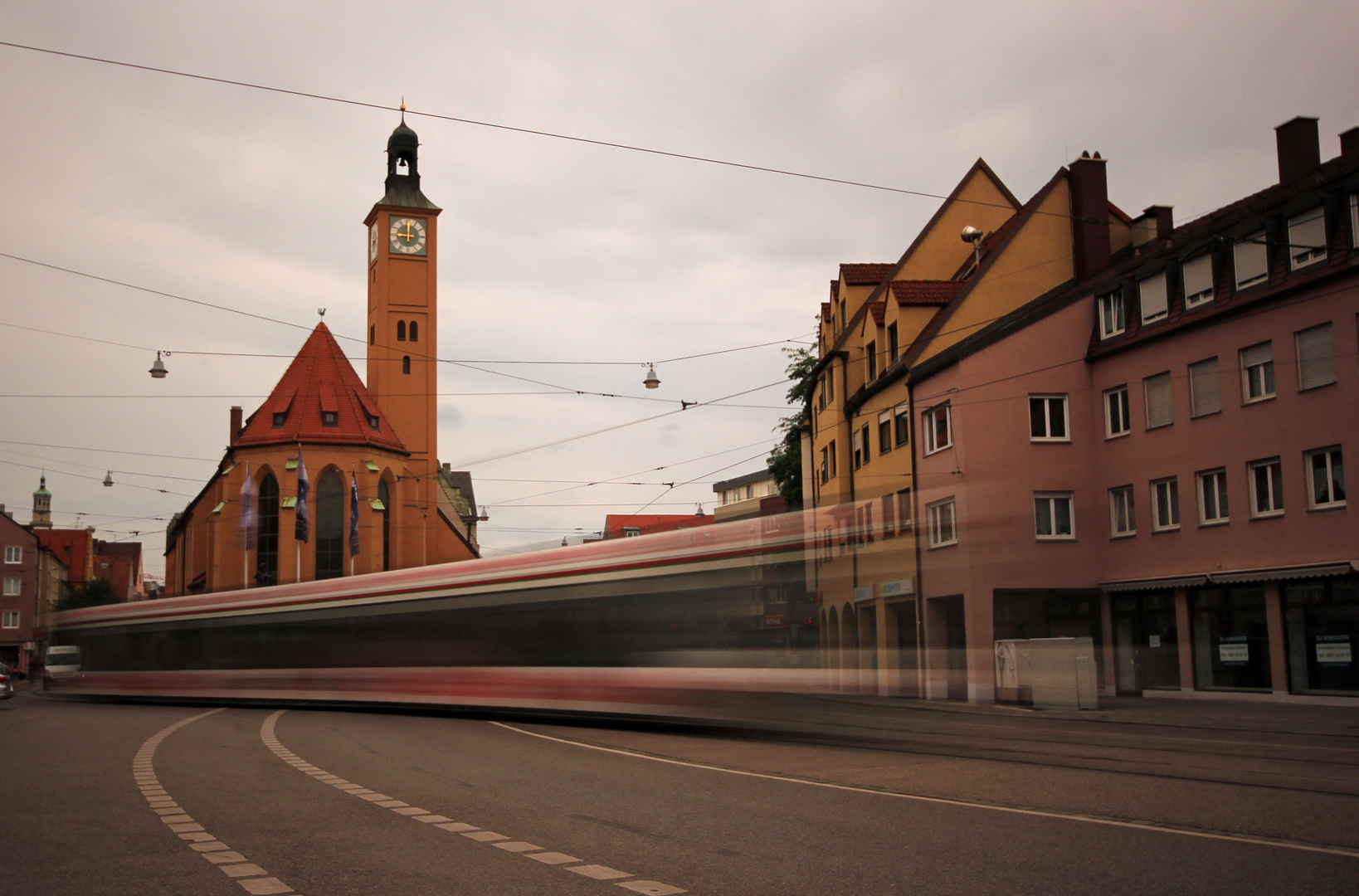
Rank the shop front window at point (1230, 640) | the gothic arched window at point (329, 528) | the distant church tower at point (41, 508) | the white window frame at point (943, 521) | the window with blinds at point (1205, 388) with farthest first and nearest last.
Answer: the distant church tower at point (41, 508) → the gothic arched window at point (329, 528) → the window with blinds at point (1205, 388) → the shop front window at point (1230, 640) → the white window frame at point (943, 521)

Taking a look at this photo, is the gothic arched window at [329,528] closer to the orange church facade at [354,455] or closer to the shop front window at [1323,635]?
the orange church facade at [354,455]

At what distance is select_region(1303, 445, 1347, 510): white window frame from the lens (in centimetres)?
2491

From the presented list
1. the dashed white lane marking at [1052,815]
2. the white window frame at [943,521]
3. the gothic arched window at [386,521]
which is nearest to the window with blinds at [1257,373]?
the white window frame at [943,521]

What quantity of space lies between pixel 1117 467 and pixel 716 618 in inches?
735

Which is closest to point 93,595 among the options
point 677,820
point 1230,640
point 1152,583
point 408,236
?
point 408,236

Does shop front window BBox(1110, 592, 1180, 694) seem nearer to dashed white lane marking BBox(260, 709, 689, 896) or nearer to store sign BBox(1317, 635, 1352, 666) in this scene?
store sign BBox(1317, 635, 1352, 666)

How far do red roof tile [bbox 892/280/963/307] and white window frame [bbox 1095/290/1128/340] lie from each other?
493 centimetres

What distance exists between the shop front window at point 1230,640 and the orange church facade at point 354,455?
4464 centimetres

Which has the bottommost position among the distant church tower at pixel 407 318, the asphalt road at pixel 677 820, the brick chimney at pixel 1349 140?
the asphalt road at pixel 677 820

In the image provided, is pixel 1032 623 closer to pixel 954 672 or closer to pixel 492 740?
pixel 954 672

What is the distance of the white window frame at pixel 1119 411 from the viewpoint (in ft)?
102

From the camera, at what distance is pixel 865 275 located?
45.3 meters

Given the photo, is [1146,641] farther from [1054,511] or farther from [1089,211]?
[1089,211]

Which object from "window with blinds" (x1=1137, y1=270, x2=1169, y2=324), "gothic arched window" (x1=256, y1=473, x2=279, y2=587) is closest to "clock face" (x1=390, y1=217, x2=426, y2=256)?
"gothic arched window" (x1=256, y1=473, x2=279, y2=587)
